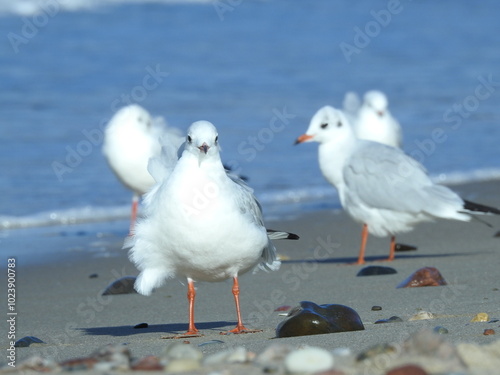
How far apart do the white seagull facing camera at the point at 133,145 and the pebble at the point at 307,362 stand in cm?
657

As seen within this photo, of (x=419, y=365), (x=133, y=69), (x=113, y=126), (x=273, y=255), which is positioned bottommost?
(x=419, y=365)

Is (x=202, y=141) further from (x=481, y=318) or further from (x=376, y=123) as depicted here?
(x=376, y=123)

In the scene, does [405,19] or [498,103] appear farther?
[405,19]

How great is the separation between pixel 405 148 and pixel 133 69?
7053mm

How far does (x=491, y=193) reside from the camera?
10164 mm

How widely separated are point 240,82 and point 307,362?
542 inches

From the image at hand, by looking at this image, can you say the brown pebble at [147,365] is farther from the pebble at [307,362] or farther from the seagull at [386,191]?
the seagull at [386,191]

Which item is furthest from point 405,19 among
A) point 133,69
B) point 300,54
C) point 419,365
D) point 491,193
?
point 419,365

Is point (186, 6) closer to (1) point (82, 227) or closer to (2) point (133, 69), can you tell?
(2) point (133, 69)

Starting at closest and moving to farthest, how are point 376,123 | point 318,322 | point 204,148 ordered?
point 318,322
point 204,148
point 376,123

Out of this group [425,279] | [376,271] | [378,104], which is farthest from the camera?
[378,104]

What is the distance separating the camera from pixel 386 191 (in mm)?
7988

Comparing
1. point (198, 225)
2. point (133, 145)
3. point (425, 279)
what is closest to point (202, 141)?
point (198, 225)

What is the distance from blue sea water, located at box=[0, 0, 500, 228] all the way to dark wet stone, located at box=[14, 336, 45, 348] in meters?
4.38
